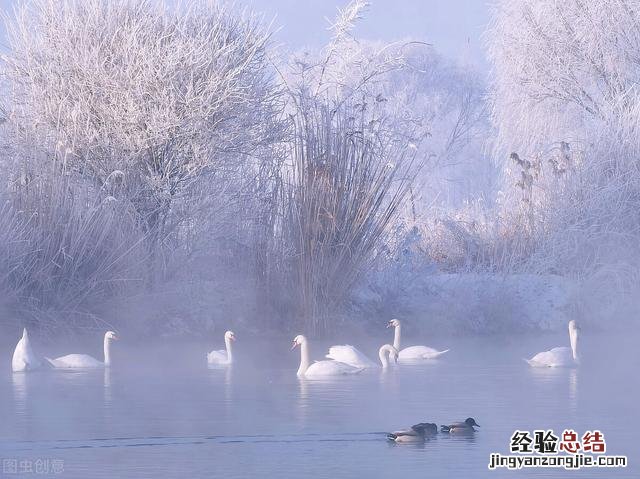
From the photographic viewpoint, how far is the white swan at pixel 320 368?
14695 mm

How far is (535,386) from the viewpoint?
551 inches

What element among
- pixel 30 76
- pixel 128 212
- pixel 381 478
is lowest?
pixel 381 478

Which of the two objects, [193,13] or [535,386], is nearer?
[535,386]

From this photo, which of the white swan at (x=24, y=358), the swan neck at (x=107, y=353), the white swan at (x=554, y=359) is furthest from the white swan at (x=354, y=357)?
the white swan at (x=24, y=358)

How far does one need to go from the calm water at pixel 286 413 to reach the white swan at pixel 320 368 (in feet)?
0.63

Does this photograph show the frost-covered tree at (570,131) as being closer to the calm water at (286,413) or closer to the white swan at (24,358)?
the calm water at (286,413)

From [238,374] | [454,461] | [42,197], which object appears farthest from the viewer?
[42,197]

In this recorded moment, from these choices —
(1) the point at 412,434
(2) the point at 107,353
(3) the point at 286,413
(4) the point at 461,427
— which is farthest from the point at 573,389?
(2) the point at 107,353

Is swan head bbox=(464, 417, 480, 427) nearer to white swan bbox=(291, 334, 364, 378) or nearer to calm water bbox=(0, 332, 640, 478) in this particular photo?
calm water bbox=(0, 332, 640, 478)

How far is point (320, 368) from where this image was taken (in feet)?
48.2

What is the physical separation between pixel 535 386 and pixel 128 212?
21.5 ft

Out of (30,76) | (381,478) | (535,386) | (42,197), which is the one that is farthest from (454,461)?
(30,76)

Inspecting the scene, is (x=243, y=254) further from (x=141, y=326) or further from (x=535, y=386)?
(x=535, y=386)

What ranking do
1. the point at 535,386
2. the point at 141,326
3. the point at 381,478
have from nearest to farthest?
the point at 381,478, the point at 535,386, the point at 141,326
